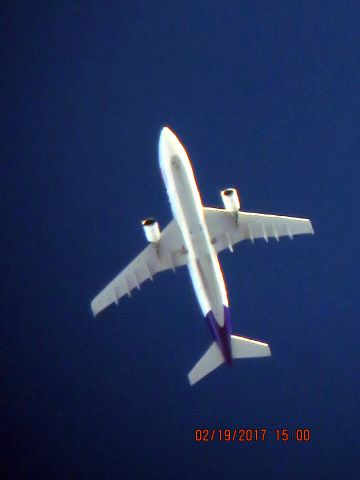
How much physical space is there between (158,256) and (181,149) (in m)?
8.99

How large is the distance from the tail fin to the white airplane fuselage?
610mm

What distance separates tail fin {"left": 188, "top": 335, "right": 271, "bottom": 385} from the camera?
63625 millimetres

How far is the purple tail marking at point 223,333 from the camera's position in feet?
204

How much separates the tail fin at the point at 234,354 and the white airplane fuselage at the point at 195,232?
61 cm

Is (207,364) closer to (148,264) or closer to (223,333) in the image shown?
(223,333)

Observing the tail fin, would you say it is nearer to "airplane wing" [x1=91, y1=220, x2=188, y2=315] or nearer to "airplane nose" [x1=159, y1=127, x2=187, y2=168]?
"airplane wing" [x1=91, y1=220, x2=188, y2=315]

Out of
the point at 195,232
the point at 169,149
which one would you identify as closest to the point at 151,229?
the point at 195,232

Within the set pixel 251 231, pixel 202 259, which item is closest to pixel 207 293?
pixel 202 259

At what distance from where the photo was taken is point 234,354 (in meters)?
→ 63.7

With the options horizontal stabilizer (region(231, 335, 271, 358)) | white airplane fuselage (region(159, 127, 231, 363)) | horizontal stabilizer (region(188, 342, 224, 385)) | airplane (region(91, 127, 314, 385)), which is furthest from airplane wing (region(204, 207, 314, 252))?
horizontal stabilizer (region(188, 342, 224, 385))

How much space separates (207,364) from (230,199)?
1034 cm

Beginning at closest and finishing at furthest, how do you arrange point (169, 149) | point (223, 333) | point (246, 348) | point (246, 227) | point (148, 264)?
point (169, 149), point (223, 333), point (246, 348), point (246, 227), point (148, 264)

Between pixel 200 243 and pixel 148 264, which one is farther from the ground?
pixel 148 264

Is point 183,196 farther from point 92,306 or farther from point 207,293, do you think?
point 92,306
